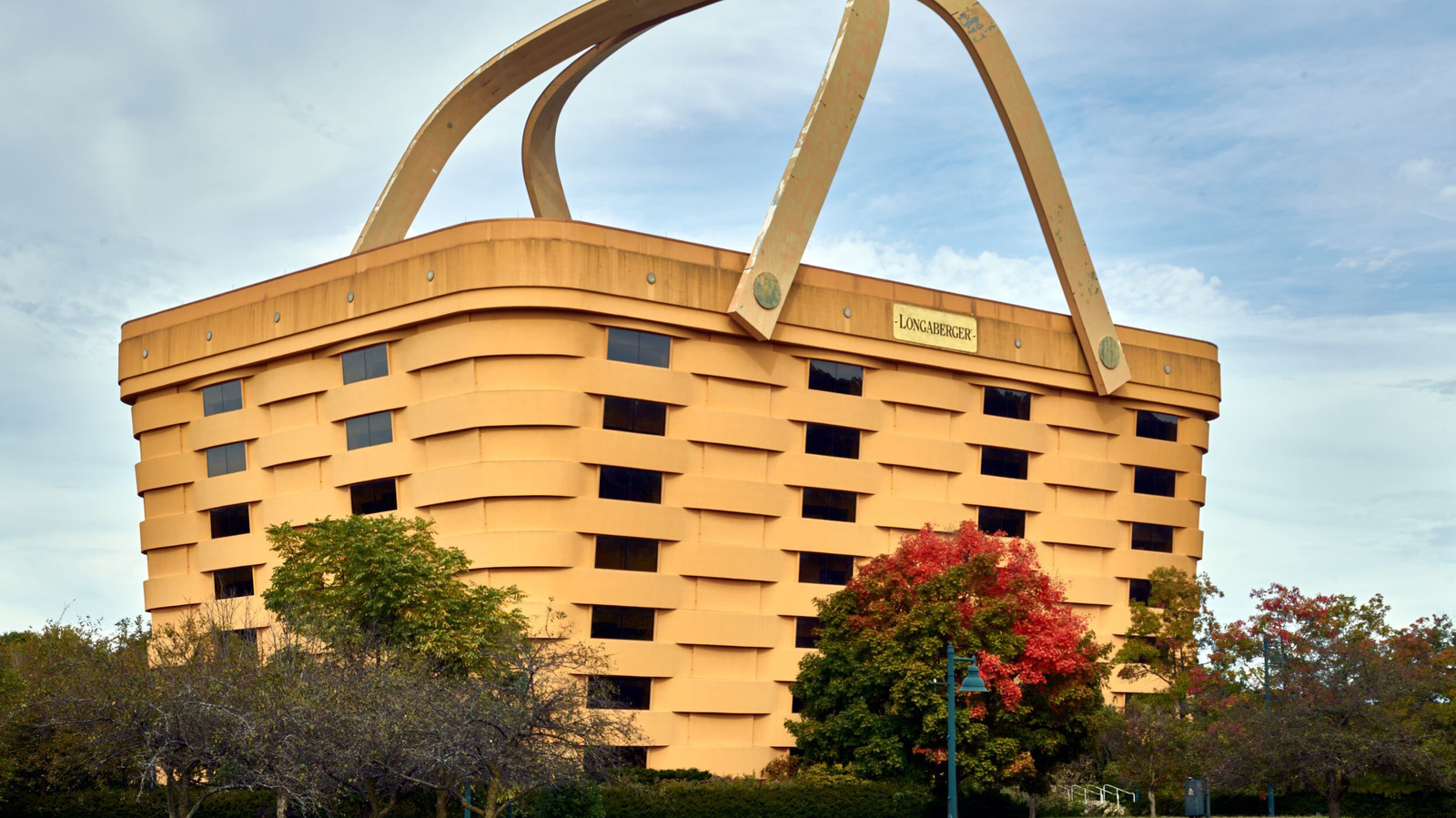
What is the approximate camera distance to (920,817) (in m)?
42.7

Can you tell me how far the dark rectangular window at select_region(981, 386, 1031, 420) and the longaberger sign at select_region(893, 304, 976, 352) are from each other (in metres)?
2.20

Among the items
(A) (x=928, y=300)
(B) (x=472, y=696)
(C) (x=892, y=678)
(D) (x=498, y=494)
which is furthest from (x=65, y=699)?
(A) (x=928, y=300)

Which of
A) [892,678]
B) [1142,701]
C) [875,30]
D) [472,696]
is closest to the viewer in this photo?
[472,696]

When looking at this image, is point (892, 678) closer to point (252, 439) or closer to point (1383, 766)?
point (1383, 766)

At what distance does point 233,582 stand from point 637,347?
18696 millimetres

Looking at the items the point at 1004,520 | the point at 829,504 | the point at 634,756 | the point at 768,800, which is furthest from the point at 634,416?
the point at 1004,520

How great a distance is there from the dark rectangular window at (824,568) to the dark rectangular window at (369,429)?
582 inches

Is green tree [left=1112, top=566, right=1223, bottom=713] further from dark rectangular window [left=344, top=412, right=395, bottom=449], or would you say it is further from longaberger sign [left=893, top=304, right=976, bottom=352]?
dark rectangular window [left=344, top=412, right=395, bottom=449]

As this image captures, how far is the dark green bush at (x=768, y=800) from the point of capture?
3988cm

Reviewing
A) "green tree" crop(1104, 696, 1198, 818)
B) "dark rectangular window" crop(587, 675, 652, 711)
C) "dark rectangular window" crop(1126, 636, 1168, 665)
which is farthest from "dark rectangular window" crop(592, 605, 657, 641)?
"dark rectangular window" crop(1126, 636, 1168, 665)

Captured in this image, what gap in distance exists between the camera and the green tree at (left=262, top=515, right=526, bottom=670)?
130 feet

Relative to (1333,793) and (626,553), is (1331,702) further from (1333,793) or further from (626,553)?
(626,553)

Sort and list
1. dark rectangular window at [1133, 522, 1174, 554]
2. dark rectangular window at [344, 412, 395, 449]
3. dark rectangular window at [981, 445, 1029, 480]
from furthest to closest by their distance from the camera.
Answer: dark rectangular window at [1133, 522, 1174, 554] → dark rectangular window at [981, 445, 1029, 480] → dark rectangular window at [344, 412, 395, 449]

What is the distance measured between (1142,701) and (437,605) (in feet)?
101
